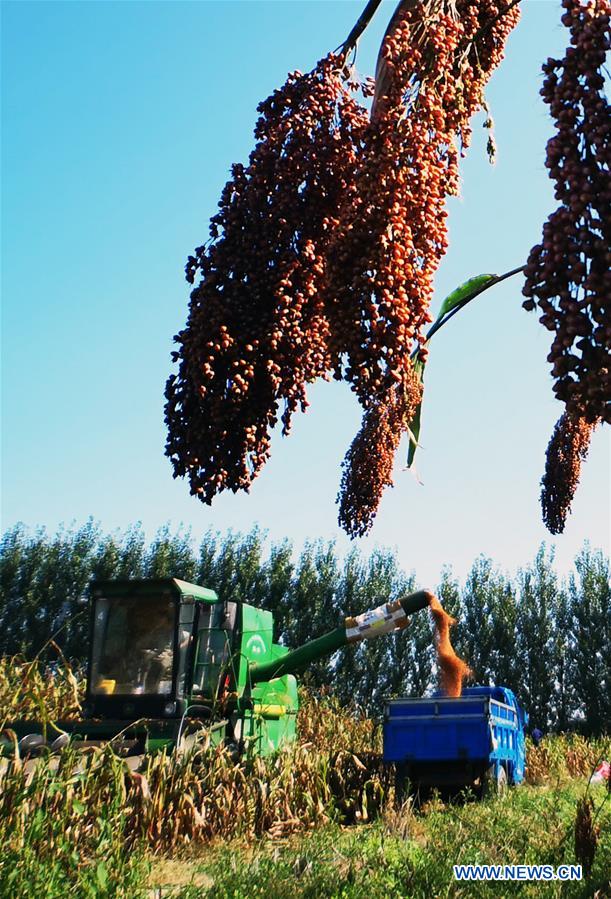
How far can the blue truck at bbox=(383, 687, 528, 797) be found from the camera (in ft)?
31.1

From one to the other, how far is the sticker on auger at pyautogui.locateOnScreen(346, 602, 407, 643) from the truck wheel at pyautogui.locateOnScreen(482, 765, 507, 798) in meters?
1.83

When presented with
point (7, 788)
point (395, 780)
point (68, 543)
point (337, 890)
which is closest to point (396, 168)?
point (337, 890)

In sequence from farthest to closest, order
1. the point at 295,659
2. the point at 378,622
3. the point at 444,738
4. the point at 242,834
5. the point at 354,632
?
the point at 295,659 → the point at 354,632 → the point at 378,622 → the point at 444,738 → the point at 242,834

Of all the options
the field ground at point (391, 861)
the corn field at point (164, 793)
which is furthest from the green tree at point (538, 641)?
the field ground at point (391, 861)

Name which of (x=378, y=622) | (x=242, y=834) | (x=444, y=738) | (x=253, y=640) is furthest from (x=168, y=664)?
(x=444, y=738)

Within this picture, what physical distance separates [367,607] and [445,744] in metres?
11.8

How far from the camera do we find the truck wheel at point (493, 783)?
940 centimetres

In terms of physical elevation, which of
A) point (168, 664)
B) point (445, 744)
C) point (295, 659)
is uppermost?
point (295, 659)

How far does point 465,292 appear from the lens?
273 cm

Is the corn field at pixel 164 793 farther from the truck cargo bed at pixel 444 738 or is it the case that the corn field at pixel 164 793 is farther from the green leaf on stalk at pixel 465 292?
the green leaf on stalk at pixel 465 292

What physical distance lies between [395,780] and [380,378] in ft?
27.1

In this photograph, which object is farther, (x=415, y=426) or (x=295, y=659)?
(x=295, y=659)

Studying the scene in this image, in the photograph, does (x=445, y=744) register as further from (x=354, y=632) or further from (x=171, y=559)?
(x=171, y=559)

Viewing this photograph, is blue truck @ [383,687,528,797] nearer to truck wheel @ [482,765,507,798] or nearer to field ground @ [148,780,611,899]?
truck wheel @ [482,765,507,798]
